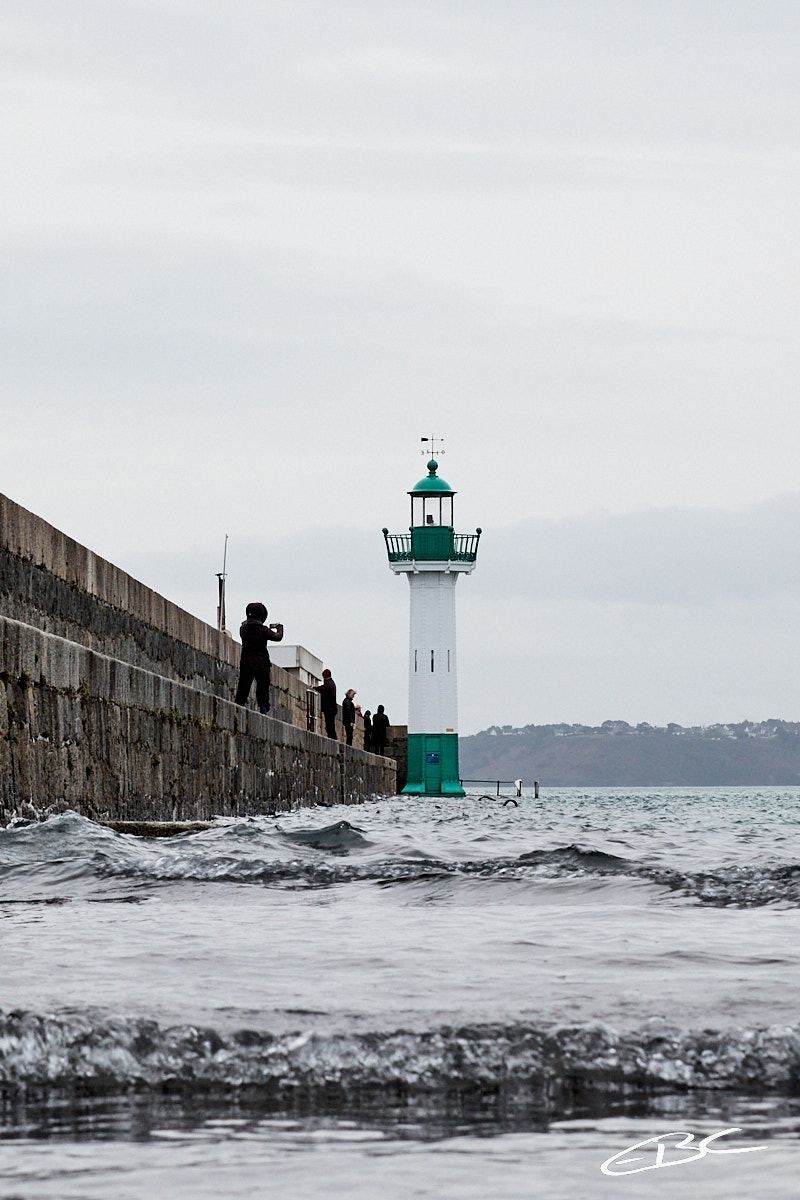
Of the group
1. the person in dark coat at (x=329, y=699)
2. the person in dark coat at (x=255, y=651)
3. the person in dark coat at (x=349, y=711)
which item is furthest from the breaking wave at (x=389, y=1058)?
the person in dark coat at (x=349, y=711)

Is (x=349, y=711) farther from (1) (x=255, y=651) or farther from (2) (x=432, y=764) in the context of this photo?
(1) (x=255, y=651)

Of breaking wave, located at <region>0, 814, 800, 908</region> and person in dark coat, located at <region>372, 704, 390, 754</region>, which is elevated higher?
person in dark coat, located at <region>372, 704, 390, 754</region>

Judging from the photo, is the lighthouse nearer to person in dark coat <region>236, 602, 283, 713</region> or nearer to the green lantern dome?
the green lantern dome

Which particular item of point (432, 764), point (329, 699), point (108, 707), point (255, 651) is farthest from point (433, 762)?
point (108, 707)

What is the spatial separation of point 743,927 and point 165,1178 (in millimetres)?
2509

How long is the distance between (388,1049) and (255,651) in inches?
547

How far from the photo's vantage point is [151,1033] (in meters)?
2.35

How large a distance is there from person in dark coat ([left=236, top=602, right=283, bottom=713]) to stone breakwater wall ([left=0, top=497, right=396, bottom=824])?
0.42 meters

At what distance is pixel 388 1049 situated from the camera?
7.55 ft

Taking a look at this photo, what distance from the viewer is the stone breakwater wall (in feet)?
22.0

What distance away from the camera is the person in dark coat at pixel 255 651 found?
15688 mm

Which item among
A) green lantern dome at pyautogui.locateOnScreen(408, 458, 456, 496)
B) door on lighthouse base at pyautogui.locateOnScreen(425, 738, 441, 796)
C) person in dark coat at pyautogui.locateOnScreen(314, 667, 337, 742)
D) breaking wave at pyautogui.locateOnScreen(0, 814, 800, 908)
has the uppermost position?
green lantern dome at pyautogui.locateOnScreen(408, 458, 456, 496)

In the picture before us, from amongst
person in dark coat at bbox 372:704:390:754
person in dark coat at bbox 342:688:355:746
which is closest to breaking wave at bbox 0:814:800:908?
person in dark coat at bbox 342:688:355:746

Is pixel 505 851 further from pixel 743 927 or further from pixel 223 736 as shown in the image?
pixel 223 736
